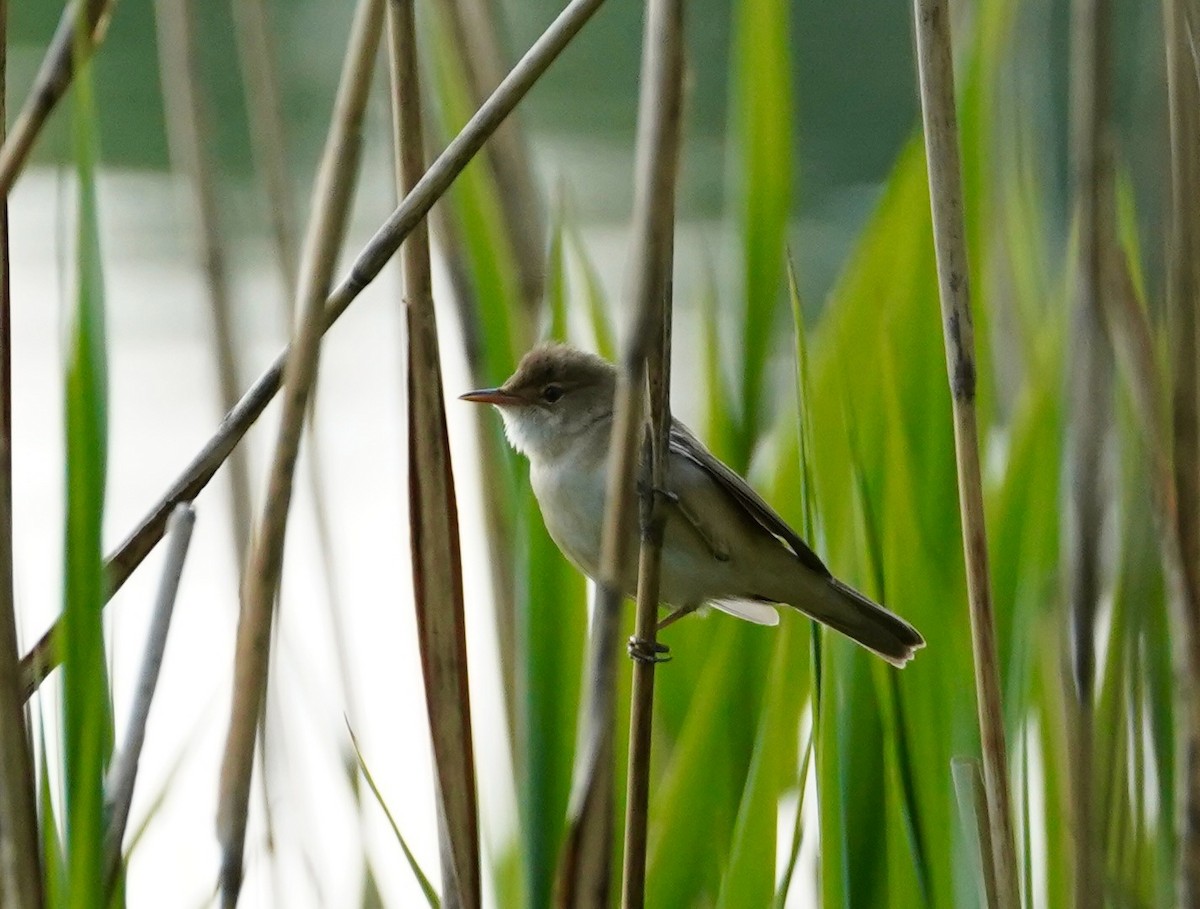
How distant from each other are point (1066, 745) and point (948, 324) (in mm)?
314

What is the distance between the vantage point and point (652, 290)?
0.80 m

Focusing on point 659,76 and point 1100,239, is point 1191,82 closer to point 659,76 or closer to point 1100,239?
point 1100,239

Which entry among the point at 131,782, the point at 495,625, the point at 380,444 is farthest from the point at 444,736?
the point at 380,444

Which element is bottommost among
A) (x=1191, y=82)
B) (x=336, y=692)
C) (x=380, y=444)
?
(x=336, y=692)

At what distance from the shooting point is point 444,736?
96 cm

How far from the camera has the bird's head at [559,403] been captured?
60.6 inches

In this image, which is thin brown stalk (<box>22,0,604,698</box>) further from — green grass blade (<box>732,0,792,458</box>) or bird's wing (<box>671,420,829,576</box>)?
bird's wing (<box>671,420,829,576</box>)

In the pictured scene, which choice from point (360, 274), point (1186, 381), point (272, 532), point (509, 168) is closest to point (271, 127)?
point (509, 168)

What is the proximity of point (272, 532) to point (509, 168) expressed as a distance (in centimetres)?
50

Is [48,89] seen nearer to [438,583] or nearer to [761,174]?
[438,583]

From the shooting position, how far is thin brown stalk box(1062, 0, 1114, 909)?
0.95 m

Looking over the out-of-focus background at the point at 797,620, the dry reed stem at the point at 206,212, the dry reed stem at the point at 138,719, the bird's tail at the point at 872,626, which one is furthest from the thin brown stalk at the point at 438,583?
the dry reed stem at the point at 206,212

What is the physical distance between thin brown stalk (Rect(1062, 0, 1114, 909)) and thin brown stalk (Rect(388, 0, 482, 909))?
401 millimetres

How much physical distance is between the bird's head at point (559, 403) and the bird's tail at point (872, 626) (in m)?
0.38
